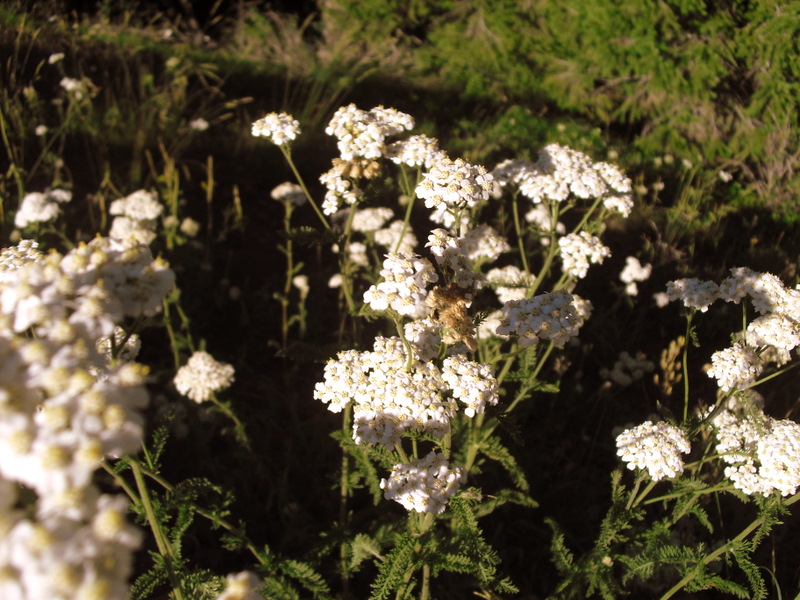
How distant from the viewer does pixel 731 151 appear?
5.93m

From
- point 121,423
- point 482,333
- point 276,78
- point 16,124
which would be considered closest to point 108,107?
point 16,124

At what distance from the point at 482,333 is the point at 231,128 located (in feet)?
12.8

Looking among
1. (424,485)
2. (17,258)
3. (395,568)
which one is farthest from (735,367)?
(17,258)

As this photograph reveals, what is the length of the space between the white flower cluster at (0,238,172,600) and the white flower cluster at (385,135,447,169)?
48.7 inches

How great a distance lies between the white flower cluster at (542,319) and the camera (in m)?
1.84

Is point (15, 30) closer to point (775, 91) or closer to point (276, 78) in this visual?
point (276, 78)

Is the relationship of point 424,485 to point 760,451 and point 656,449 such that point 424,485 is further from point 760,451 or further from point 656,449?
point 760,451

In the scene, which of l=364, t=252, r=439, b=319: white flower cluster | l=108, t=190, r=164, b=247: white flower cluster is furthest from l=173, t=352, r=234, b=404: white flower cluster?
l=364, t=252, r=439, b=319: white flower cluster

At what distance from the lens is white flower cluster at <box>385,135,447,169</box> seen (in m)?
2.13

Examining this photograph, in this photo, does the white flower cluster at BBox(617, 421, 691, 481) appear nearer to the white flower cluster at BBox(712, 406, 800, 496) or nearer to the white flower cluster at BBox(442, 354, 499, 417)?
the white flower cluster at BBox(712, 406, 800, 496)

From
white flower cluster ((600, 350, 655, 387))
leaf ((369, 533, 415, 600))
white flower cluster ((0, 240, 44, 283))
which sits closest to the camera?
white flower cluster ((0, 240, 44, 283))

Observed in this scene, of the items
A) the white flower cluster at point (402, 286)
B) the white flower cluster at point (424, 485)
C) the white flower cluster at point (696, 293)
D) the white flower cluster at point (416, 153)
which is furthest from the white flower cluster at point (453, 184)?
the white flower cluster at point (696, 293)

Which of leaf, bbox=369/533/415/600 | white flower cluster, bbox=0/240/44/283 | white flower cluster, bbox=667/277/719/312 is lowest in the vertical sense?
leaf, bbox=369/533/415/600

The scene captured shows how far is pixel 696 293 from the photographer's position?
2.37 m
